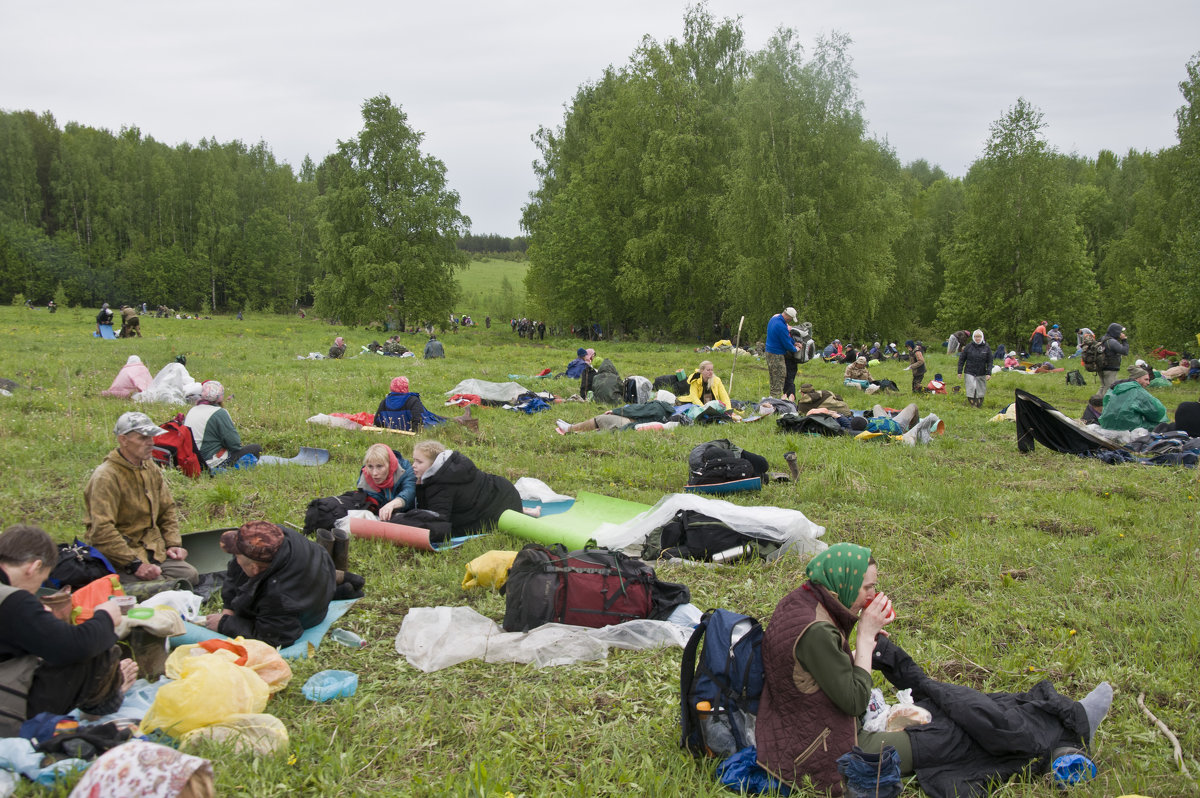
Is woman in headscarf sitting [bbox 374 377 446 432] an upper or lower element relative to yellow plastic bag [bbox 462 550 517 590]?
upper

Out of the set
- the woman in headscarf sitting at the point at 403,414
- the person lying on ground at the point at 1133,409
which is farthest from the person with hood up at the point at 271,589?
the person lying on ground at the point at 1133,409

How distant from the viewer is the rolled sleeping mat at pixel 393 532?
6.22 m

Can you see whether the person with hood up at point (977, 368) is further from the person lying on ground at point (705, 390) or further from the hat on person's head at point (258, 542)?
the hat on person's head at point (258, 542)

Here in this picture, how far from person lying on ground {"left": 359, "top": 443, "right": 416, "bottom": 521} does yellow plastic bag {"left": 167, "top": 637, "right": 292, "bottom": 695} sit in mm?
2502

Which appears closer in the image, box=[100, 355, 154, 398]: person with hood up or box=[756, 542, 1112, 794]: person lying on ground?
box=[756, 542, 1112, 794]: person lying on ground

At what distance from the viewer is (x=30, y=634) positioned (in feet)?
10.7

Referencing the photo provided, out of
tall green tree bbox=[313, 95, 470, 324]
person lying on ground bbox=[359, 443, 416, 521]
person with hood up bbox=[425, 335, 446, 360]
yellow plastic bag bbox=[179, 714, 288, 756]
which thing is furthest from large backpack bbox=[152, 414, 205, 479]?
tall green tree bbox=[313, 95, 470, 324]

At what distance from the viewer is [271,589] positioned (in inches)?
180

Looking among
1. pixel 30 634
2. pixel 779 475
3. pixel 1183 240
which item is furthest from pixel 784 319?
pixel 1183 240

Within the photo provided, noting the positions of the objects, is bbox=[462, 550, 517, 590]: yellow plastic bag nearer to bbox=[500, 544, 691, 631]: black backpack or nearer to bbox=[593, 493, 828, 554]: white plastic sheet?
bbox=[500, 544, 691, 631]: black backpack

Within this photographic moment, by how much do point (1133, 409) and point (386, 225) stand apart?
34.4m

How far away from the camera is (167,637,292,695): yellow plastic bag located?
390 centimetres

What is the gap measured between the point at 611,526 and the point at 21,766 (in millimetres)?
4402

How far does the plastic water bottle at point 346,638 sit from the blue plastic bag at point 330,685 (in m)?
0.45
